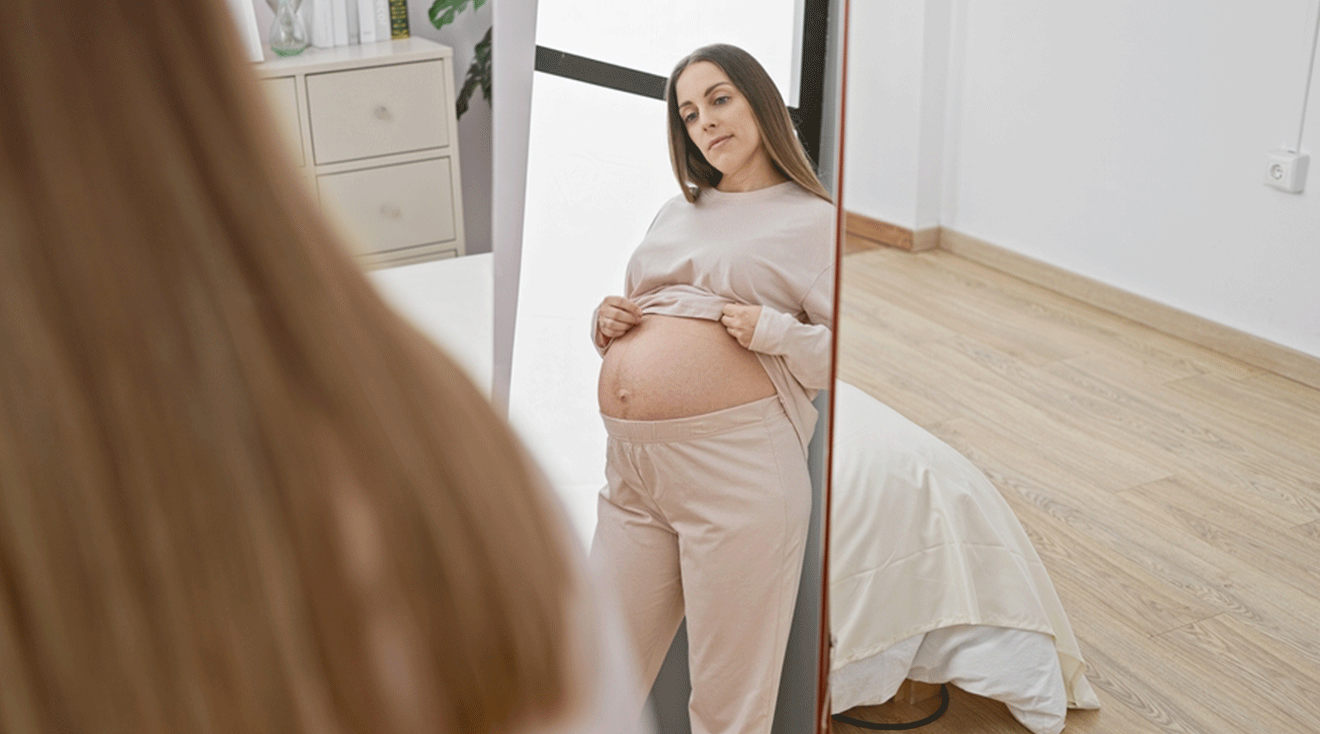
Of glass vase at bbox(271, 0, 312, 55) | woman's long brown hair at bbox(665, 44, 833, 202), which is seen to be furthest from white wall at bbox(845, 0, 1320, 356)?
glass vase at bbox(271, 0, 312, 55)

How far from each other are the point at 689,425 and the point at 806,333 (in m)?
0.09

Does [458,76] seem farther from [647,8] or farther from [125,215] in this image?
[125,215]

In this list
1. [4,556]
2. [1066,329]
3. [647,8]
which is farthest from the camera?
[1066,329]

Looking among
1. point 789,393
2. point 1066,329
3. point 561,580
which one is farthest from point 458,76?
point 1066,329

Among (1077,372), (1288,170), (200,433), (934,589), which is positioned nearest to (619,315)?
(200,433)

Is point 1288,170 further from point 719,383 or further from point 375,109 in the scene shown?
point 375,109

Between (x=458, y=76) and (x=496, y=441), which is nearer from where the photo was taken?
(x=496, y=441)

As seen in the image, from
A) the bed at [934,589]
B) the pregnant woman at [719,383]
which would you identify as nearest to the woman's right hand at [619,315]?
the pregnant woman at [719,383]

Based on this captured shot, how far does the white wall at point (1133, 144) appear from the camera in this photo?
114 inches

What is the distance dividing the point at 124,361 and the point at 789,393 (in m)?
0.54

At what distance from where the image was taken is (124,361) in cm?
18

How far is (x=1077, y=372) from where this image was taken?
2.92 m

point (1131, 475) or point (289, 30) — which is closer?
point (289, 30)

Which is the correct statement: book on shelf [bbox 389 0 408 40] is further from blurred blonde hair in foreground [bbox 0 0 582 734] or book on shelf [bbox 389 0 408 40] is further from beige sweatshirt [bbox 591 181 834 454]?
blurred blonde hair in foreground [bbox 0 0 582 734]
